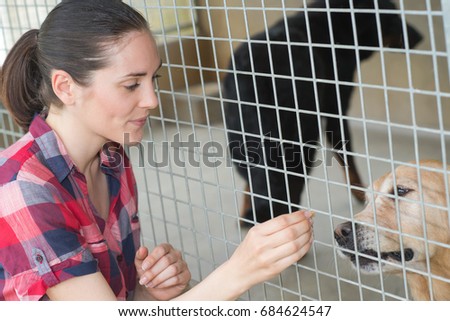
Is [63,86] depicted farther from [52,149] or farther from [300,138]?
[300,138]

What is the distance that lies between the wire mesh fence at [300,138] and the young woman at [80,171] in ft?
0.58

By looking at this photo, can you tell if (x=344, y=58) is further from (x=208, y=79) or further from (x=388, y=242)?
(x=388, y=242)

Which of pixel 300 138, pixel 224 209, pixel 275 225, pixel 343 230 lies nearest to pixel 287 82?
pixel 343 230

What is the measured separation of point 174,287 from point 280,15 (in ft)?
2.65

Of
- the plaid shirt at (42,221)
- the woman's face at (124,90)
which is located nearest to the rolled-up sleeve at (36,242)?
the plaid shirt at (42,221)

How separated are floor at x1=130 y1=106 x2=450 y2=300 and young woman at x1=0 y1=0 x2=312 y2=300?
0.23 m

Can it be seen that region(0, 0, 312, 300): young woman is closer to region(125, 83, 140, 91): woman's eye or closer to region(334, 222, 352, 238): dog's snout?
region(125, 83, 140, 91): woman's eye

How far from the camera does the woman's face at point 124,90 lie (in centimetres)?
118

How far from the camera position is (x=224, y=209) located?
9.71 ft

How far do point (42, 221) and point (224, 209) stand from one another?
185 cm

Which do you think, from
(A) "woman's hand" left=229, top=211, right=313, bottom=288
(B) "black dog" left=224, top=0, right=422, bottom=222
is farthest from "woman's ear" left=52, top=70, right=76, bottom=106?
(B) "black dog" left=224, top=0, right=422, bottom=222

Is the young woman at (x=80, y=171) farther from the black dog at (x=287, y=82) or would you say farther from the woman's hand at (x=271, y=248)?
the black dog at (x=287, y=82)

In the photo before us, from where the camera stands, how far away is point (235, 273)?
1050 millimetres
